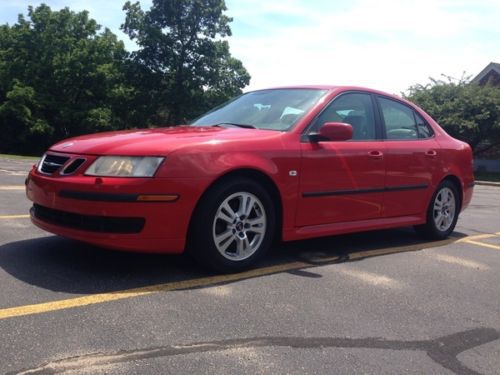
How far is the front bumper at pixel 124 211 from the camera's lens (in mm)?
3779

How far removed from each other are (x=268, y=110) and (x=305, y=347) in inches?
104

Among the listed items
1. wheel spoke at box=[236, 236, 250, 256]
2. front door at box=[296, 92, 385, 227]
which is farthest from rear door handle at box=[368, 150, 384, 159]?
wheel spoke at box=[236, 236, 250, 256]

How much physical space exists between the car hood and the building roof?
36615mm

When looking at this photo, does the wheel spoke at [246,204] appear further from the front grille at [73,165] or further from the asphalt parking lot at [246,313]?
the front grille at [73,165]

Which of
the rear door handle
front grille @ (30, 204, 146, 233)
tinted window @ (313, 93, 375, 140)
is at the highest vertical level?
tinted window @ (313, 93, 375, 140)

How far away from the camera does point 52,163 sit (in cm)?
424

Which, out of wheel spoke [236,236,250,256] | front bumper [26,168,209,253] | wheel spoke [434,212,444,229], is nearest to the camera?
front bumper [26,168,209,253]

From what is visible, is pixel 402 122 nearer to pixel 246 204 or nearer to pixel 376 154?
pixel 376 154

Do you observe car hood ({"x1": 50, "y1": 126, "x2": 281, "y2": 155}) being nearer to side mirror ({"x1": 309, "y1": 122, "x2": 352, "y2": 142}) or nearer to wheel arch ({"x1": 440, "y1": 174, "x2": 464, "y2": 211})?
side mirror ({"x1": 309, "y1": 122, "x2": 352, "y2": 142})

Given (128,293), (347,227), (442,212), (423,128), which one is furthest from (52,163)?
(442,212)

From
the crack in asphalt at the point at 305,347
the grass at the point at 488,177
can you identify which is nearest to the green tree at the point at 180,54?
the grass at the point at 488,177

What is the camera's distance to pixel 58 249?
4.69 metres

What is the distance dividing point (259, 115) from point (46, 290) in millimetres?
2411

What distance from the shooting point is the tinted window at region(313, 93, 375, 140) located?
5102 millimetres
